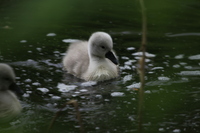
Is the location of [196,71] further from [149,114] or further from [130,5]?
[130,5]

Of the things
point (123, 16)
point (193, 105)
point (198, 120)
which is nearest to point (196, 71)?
point (193, 105)

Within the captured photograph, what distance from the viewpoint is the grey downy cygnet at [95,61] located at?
725 cm

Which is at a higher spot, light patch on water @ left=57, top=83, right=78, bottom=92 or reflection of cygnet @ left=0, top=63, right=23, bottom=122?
reflection of cygnet @ left=0, top=63, right=23, bottom=122

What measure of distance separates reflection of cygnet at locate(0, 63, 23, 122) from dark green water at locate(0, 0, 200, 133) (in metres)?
0.12

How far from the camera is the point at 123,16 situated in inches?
439

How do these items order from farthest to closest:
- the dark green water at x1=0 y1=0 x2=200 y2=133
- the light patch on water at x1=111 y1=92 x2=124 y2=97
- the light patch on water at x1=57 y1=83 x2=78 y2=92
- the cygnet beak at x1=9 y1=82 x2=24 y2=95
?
the light patch on water at x1=57 y1=83 x2=78 y2=92 < the light patch on water at x1=111 y1=92 x2=124 y2=97 < the cygnet beak at x1=9 y1=82 x2=24 y2=95 < the dark green water at x1=0 y1=0 x2=200 y2=133

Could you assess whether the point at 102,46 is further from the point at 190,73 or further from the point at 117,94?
the point at 190,73

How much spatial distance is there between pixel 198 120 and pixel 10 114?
86.7 inches

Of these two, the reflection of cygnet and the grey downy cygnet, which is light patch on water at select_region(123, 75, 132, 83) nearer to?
the grey downy cygnet

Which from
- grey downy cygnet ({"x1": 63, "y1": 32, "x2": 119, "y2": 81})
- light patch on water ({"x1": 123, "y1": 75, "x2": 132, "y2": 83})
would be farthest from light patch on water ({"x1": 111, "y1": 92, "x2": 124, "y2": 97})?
grey downy cygnet ({"x1": 63, "y1": 32, "x2": 119, "y2": 81})

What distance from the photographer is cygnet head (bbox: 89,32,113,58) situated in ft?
24.0

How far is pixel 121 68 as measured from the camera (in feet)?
25.2

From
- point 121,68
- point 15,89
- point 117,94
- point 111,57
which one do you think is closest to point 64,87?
point 117,94

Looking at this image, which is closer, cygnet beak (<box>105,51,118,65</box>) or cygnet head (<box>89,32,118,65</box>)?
cygnet beak (<box>105,51,118,65</box>)
